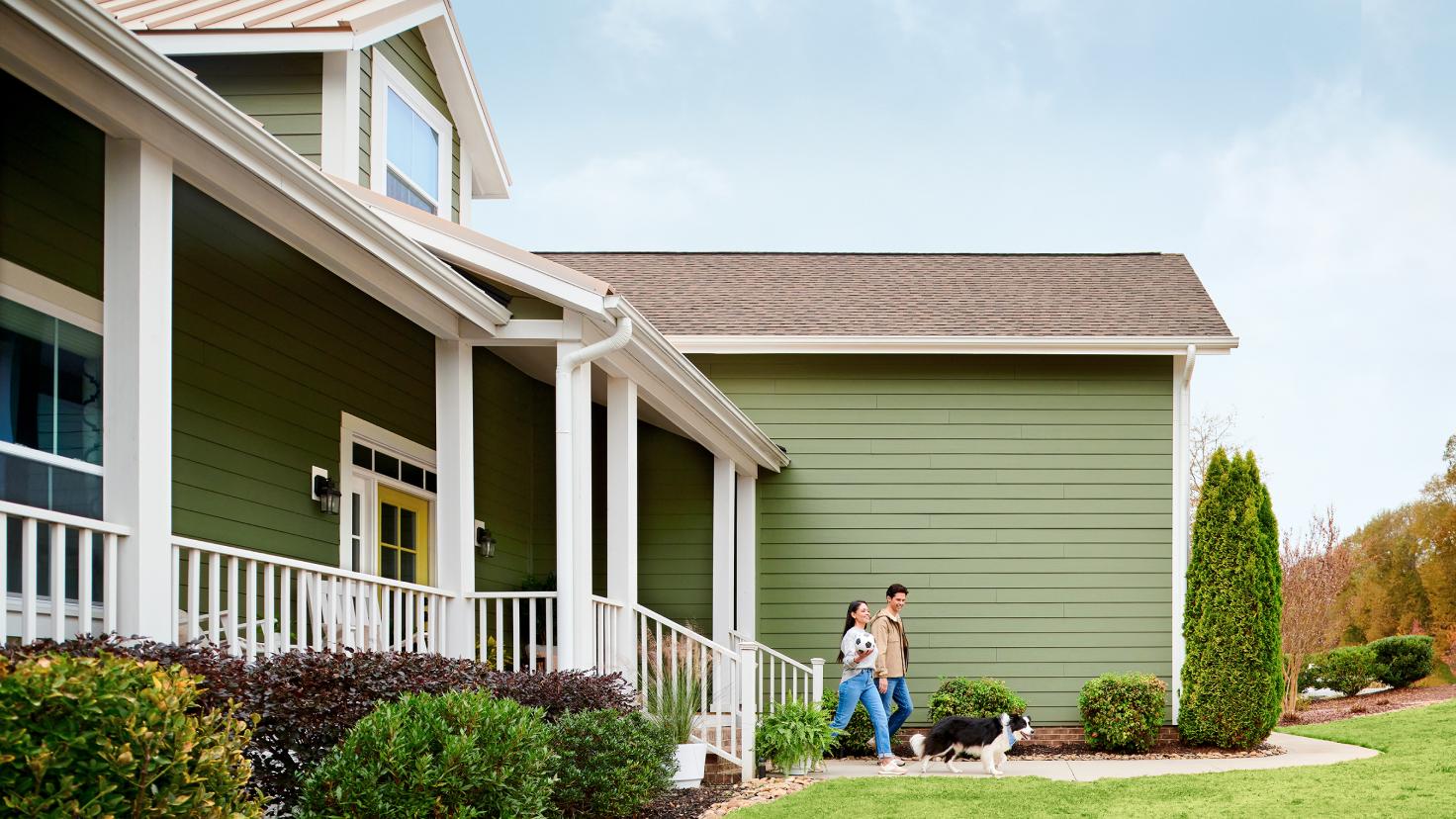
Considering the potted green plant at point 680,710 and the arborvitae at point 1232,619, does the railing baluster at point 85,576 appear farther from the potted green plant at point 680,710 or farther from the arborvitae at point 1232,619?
the arborvitae at point 1232,619

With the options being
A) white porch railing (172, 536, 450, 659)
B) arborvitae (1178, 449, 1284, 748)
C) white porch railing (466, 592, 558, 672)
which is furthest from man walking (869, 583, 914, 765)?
white porch railing (172, 536, 450, 659)

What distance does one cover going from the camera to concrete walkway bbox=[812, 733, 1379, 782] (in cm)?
1102

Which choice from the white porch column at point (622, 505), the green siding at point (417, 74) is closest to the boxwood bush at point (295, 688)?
the white porch column at point (622, 505)

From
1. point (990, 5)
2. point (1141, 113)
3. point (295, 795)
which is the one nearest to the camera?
point (295, 795)

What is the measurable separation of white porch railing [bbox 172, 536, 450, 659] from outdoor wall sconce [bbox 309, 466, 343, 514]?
57 cm

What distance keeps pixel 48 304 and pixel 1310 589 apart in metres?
16.9

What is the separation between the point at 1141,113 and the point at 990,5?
5.52 m

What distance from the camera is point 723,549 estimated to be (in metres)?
13.1

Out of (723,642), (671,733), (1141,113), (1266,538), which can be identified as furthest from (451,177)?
(1141,113)

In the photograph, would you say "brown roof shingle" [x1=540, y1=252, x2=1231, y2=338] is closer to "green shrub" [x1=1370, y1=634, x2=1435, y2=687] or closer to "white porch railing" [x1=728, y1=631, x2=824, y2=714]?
"white porch railing" [x1=728, y1=631, x2=824, y2=714]

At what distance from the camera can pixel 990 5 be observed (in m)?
39.7

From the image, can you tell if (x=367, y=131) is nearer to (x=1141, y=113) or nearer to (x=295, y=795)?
(x=295, y=795)

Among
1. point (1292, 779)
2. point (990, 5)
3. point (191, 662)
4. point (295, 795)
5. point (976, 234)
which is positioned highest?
point (990, 5)

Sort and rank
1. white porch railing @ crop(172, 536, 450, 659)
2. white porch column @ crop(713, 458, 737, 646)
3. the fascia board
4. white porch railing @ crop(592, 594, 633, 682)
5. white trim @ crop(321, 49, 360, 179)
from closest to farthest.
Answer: the fascia board → white porch railing @ crop(172, 536, 450, 659) → white porch railing @ crop(592, 594, 633, 682) → white trim @ crop(321, 49, 360, 179) → white porch column @ crop(713, 458, 737, 646)
